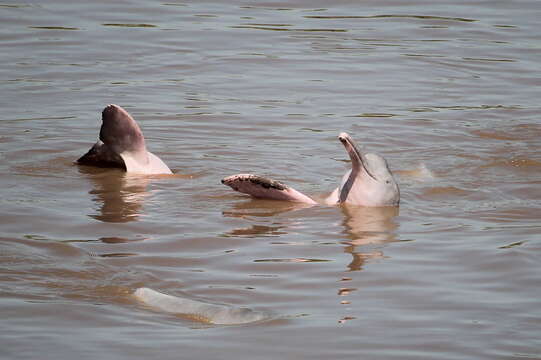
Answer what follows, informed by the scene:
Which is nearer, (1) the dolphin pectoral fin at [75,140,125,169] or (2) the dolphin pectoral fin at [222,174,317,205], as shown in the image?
(2) the dolphin pectoral fin at [222,174,317,205]

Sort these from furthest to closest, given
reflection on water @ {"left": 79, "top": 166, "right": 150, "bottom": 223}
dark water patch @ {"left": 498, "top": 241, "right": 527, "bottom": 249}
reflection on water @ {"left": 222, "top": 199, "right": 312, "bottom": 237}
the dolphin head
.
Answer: the dolphin head
reflection on water @ {"left": 79, "top": 166, "right": 150, "bottom": 223}
reflection on water @ {"left": 222, "top": 199, "right": 312, "bottom": 237}
dark water patch @ {"left": 498, "top": 241, "right": 527, "bottom": 249}

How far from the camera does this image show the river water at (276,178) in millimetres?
4742

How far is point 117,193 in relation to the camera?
7.27m

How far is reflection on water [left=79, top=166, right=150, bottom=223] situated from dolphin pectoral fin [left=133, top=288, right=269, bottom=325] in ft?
4.97

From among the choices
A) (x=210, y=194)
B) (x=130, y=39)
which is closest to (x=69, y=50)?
(x=130, y=39)

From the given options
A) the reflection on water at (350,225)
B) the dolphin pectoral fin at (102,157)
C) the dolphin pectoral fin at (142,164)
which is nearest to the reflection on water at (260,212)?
the reflection on water at (350,225)

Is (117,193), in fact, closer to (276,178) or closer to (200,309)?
(276,178)

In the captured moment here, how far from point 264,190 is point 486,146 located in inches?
103

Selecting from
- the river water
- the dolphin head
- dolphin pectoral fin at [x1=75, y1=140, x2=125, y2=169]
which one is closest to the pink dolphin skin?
dolphin pectoral fin at [x1=75, y1=140, x2=125, y2=169]

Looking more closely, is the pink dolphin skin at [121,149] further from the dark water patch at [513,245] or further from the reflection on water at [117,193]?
the dark water patch at [513,245]

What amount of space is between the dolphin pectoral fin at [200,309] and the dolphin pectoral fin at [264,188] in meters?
1.94

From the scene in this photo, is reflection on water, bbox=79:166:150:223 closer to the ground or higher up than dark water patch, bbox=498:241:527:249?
higher up

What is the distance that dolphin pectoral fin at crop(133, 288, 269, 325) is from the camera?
15.8 feet

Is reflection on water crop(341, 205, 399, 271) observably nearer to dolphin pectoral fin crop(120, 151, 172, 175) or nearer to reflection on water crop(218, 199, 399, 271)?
reflection on water crop(218, 199, 399, 271)
